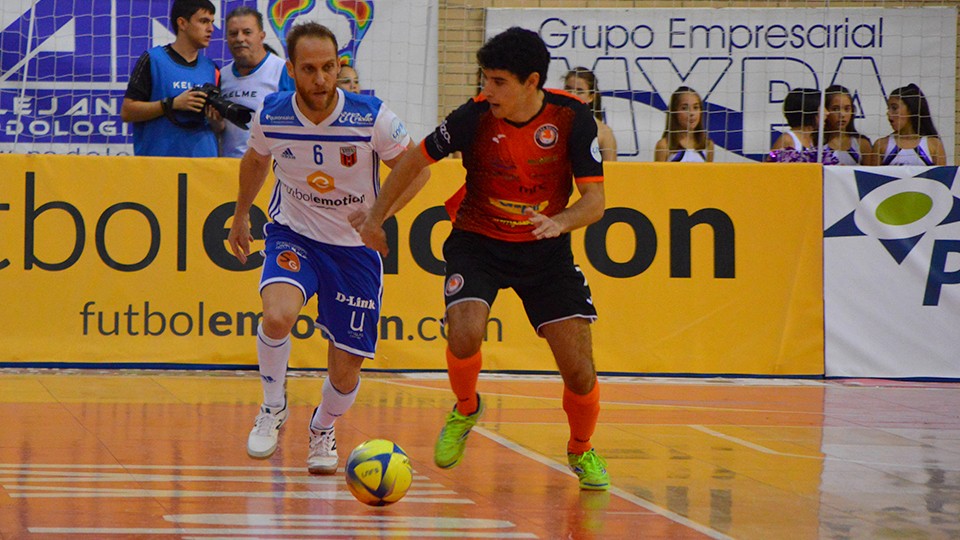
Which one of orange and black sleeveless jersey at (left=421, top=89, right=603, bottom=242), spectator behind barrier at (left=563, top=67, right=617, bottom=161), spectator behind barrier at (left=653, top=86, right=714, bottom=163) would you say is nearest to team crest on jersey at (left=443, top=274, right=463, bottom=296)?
orange and black sleeveless jersey at (left=421, top=89, right=603, bottom=242)

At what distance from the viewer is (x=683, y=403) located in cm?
993

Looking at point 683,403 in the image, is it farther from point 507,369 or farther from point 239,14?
point 239,14

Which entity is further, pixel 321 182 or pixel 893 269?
pixel 893 269

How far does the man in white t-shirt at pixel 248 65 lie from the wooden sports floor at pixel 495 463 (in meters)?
2.24

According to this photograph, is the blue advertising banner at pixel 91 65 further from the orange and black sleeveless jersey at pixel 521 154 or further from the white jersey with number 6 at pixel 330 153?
the orange and black sleeveless jersey at pixel 521 154

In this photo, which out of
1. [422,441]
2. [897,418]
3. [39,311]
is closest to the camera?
[422,441]

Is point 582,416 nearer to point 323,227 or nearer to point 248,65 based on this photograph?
point 323,227

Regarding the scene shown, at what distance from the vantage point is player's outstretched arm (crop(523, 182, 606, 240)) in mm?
5930

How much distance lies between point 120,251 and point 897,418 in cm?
614

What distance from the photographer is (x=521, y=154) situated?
6398 millimetres

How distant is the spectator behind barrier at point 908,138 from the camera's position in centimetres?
1195

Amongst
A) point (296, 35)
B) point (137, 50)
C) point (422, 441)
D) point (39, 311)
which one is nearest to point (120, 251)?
point (39, 311)

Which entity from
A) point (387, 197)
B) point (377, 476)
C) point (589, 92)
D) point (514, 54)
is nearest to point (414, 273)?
point (589, 92)

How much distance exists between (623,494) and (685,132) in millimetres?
6142
